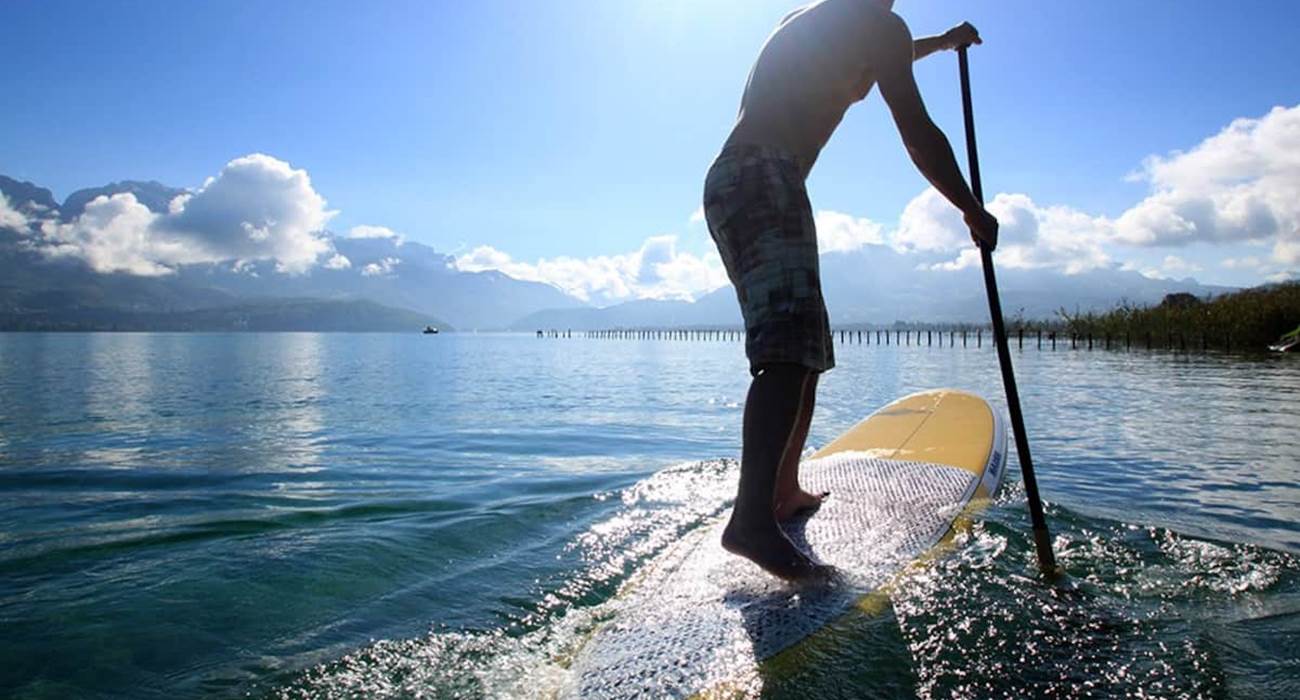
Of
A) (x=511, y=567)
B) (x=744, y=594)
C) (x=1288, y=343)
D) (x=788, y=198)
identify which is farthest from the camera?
(x=1288, y=343)

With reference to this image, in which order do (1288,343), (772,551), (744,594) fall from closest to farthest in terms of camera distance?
(744,594)
(772,551)
(1288,343)

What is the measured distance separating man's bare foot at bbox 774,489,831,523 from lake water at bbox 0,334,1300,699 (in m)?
0.67

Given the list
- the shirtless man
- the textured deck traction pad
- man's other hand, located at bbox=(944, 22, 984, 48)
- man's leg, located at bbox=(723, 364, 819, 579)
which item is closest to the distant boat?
the textured deck traction pad

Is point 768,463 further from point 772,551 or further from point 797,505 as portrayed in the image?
point 797,505

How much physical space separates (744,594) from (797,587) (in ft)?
0.60

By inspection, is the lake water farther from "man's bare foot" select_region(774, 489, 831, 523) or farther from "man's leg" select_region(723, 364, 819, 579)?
"man's bare foot" select_region(774, 489, 831, 523)

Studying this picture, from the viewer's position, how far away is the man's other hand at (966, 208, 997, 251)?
2691mm

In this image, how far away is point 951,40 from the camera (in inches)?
133

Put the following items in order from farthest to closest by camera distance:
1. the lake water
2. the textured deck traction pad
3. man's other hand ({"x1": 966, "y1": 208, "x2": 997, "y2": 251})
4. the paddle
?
the paddle
man's other hand ({"x1": 966, "y1": 208, "x2": 997, "y2": 251})
the lake water
the textured deck traction pad

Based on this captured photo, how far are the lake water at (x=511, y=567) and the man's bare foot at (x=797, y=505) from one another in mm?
672

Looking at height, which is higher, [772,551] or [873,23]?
[873,23]

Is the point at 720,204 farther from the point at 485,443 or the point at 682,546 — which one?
the point at 485,443

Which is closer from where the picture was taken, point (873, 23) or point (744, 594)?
point (744, 594)

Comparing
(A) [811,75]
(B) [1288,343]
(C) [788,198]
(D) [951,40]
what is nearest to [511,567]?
(C) [788,198]
